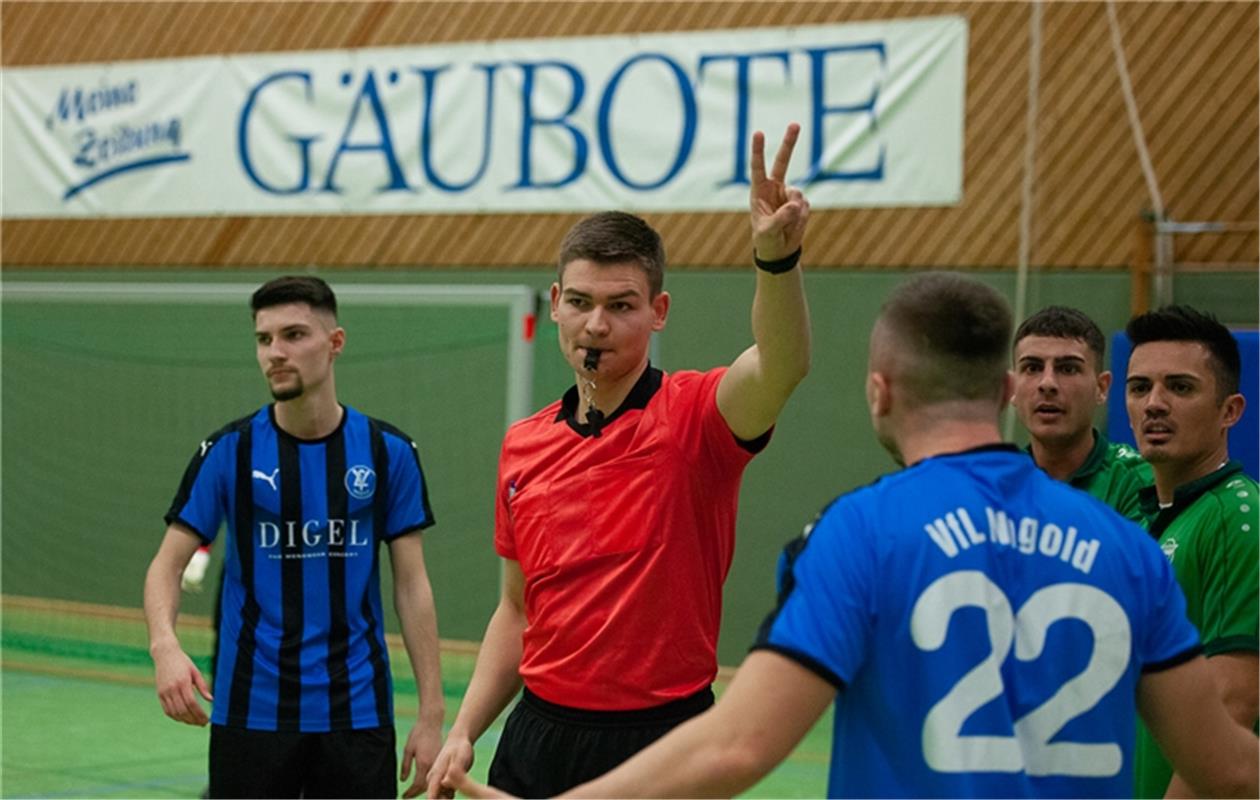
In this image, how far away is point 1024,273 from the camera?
10.4m

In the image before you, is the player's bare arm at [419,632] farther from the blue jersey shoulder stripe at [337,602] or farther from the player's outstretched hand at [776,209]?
the player's outstretched hand at [776,209]

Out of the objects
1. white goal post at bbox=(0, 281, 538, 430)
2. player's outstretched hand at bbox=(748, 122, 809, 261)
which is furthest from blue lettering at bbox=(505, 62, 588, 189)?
player's outstretched hand at bbox=(748, 122, 809, 261)

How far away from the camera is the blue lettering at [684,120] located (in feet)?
37.1

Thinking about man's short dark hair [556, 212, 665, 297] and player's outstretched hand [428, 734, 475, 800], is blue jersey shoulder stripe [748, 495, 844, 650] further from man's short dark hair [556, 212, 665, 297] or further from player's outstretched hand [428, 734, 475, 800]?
man's short dark hair [556, 212, 665, 297]

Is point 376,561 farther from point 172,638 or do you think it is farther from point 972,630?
point 972,630

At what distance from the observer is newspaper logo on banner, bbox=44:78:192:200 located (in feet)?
43.3

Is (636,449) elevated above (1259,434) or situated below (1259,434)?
below

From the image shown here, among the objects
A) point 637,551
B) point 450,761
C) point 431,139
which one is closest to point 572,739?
point 450,761

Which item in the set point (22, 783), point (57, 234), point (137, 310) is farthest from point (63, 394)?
point (22, 783)

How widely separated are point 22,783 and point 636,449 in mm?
5481

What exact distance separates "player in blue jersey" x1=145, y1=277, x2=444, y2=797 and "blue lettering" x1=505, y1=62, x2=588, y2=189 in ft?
21.1

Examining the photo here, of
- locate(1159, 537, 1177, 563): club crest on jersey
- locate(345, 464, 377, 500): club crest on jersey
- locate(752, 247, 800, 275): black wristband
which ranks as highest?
locate(752, 247, 800, 275): black wristband

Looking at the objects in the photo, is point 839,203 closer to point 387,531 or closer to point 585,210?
point 585,210

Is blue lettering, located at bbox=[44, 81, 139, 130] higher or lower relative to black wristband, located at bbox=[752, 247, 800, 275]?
higher
